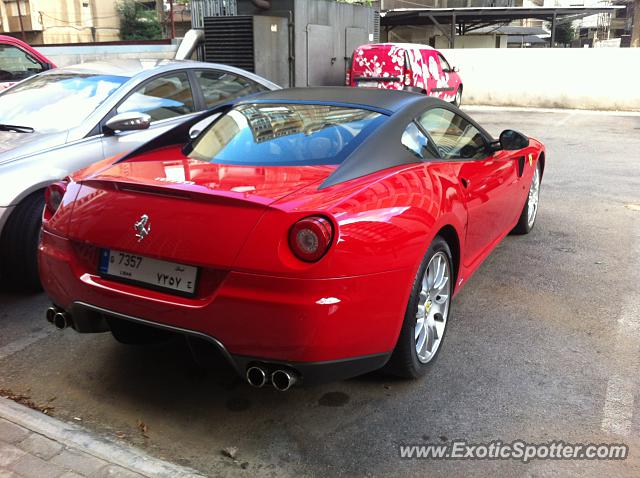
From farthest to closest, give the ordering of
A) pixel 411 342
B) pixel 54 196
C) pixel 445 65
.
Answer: pixel 445 65
pixel 54 196
pixel 411 342

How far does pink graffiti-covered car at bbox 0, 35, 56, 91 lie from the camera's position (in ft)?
28.7

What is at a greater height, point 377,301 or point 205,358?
point 377,301

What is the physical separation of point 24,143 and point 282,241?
283cm

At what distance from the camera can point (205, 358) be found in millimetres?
2848

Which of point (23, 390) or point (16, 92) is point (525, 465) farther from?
point (16, 92)

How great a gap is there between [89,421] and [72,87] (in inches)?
128

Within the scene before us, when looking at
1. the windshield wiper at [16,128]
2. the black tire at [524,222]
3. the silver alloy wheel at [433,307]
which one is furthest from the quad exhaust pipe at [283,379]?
the black tire at [524,222]

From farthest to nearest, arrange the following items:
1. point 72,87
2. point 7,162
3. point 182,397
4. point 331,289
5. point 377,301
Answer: point 72,87
point 7,162
point 182,397
point 377,301
point 331,289

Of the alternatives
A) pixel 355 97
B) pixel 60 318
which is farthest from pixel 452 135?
pixel 60 318

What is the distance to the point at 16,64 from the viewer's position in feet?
29.6

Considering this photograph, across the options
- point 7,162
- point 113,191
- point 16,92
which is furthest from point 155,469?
point 16,92

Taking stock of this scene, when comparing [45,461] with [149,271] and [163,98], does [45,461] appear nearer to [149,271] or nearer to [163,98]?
[149,271]

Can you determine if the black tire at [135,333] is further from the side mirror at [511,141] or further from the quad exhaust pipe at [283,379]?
the side mirror at [511,141]

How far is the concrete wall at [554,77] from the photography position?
16.1 metres
